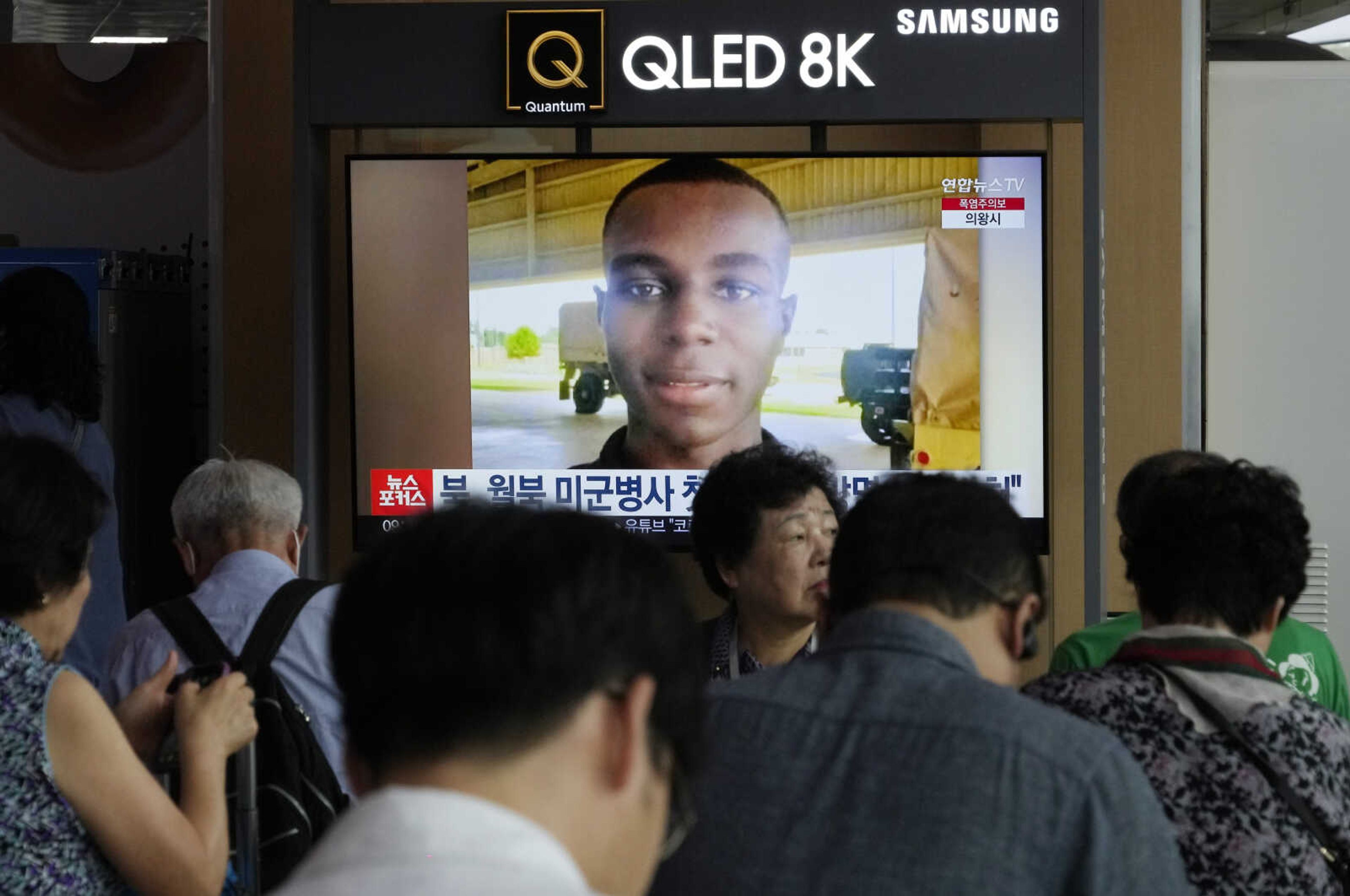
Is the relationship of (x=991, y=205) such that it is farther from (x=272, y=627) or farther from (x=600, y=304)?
(x=272, y=627)

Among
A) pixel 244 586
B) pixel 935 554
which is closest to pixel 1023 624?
pixel 935 554

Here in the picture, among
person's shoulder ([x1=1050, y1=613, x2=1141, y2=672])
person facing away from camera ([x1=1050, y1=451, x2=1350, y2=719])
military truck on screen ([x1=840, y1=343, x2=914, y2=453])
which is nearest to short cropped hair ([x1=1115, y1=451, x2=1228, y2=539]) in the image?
person facing away from camera ([x1=1050, y1=451, x2=1350, y2=719])

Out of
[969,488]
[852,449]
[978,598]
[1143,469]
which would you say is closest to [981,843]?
[978,598]

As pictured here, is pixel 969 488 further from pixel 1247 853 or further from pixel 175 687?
pixel 175 687

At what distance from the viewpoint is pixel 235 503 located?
2.81 meters

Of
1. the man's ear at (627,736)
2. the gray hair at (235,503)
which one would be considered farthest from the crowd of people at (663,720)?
the gray hair at (235,503)

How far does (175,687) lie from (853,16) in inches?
129

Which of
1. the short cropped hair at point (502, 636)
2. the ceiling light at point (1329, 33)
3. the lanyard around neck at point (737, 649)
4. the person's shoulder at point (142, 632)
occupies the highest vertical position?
the ceiling light at point (1329, 33)

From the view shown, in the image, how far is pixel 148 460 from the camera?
20.3ft

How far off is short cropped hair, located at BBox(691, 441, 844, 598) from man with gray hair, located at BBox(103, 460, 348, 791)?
756 mm

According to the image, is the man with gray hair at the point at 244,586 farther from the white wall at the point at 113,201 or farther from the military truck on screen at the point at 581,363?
the white wall at the point at 113,201

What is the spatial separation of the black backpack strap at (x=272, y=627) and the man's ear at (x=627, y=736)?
1.63 m

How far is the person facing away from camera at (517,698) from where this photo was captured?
812 mm

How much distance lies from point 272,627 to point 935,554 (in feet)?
4.10
